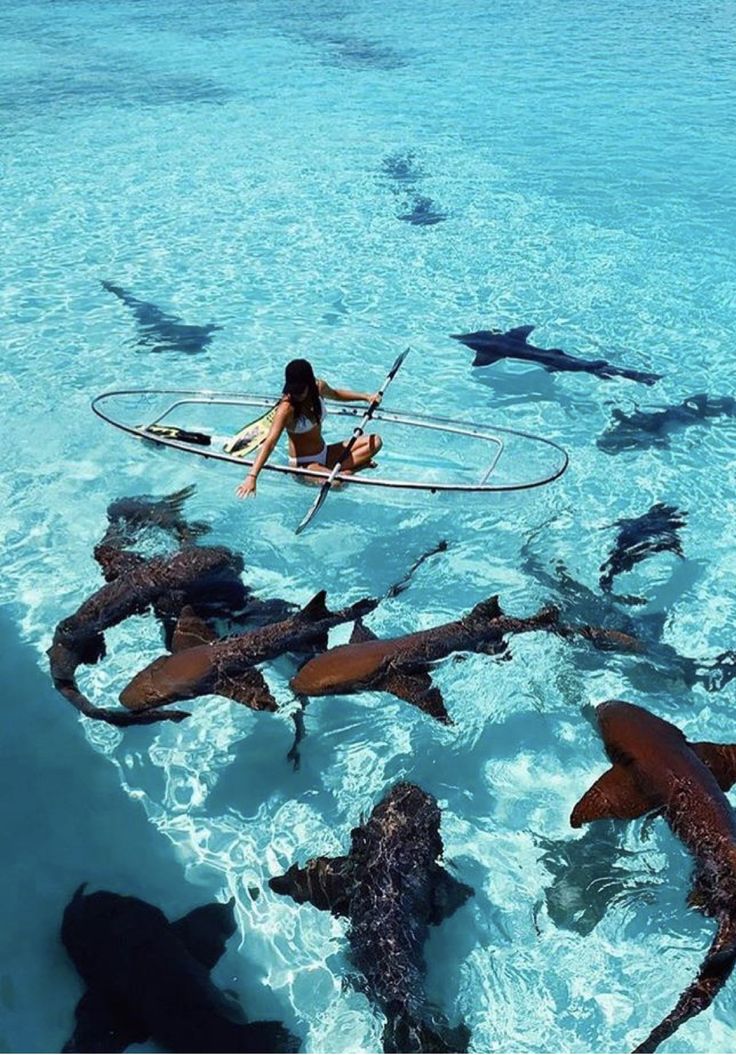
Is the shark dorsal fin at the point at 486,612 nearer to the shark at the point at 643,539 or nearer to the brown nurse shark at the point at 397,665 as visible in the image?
the brown nurse shark at the point at 397,665

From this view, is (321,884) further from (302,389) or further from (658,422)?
(658,422)

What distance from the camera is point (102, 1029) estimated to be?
494 centimetres

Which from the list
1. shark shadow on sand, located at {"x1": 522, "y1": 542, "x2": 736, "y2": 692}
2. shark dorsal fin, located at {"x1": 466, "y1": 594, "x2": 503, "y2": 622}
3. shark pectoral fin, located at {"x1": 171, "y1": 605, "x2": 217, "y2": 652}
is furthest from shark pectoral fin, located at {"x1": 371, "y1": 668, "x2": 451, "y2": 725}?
shark shadow on sand, located at {"x1": 522, "y1": 542, "x2": 736, "y2": 692}

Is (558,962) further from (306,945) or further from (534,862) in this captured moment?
(306,945)

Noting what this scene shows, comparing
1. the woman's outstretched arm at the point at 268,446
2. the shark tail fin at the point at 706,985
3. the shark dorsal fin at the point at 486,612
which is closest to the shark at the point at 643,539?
the shark dorsal fin at the point at 486,612

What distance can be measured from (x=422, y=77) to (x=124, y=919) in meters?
25.3

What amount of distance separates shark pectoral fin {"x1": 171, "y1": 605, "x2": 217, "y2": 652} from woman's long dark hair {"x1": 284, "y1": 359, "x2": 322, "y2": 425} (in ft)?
7.48

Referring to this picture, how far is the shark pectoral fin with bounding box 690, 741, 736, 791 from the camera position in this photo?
19.1ft

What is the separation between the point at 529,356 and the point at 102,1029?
901cm

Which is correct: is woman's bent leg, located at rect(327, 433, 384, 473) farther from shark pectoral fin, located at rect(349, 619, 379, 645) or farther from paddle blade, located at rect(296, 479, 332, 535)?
shark pectoral fin, located at rect(349, 619, 379, 645)

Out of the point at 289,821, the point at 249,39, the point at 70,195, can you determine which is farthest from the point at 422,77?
the point at 289,821

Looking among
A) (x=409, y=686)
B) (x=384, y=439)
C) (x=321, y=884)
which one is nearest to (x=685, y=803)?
(x=409, y=686)

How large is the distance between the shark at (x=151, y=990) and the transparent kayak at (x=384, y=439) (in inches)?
175

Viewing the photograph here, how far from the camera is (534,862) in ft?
19.5
